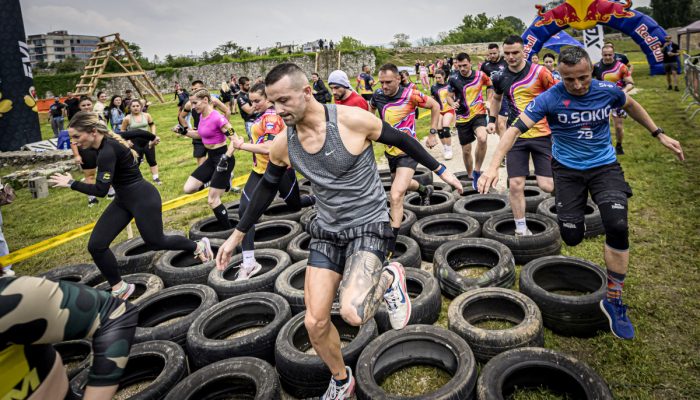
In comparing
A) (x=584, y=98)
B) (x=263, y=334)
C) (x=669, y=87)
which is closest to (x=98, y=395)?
(x=263, y=334)

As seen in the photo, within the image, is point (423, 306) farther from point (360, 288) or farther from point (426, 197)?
point (426, 197)

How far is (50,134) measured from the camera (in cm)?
2548

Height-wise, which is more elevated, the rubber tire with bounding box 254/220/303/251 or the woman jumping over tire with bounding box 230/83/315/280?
the woman jumping over tire with bounding box 230/83/315/280

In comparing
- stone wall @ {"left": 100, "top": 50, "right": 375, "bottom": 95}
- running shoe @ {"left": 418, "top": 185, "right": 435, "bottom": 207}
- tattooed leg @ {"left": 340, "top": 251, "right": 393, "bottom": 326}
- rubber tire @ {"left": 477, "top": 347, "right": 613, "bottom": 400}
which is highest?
stone wall @ {"left": 100, "top": 50, "right": 375, "bottom": 95}

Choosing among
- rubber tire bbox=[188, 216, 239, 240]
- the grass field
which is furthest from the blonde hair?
the grass field

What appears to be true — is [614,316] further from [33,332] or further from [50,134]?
[50,134]

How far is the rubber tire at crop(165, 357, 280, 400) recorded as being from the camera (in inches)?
128

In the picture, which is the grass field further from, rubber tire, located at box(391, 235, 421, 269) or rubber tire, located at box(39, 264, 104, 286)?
rubber tire, located at box(39, 264, 104, 286)

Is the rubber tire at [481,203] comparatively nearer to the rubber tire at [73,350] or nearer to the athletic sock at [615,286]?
the athletic sock at [615,286]

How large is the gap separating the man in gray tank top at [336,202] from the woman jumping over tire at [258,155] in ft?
7.80

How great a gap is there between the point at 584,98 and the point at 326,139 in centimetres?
289

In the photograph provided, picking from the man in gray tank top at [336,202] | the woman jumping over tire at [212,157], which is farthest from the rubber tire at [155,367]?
the woman jumping over tire at [212,157]

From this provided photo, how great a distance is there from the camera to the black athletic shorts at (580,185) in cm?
401

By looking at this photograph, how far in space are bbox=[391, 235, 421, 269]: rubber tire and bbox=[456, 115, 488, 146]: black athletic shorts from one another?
12.6 feet
